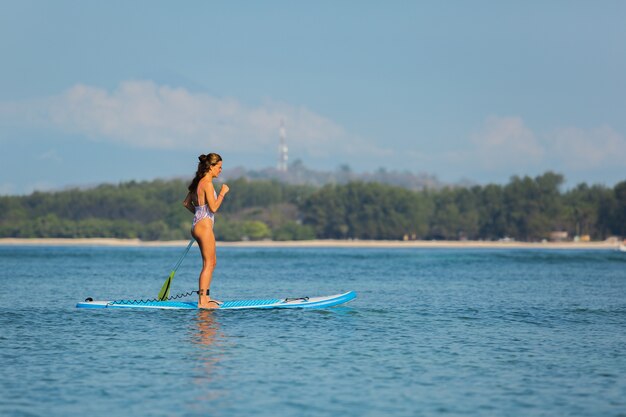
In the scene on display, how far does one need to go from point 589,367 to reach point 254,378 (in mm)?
6389

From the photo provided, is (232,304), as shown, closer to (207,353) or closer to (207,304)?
(207,304)

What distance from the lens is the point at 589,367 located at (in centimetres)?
1989

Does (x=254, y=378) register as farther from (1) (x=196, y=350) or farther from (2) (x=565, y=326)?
(2) (x=565, y=326)

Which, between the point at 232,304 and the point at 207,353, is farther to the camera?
the point at 232,304

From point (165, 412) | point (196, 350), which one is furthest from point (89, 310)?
point (165, 412)

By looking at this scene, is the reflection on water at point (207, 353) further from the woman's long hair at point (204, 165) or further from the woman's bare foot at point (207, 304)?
the woman's long hair at point (204, 165)

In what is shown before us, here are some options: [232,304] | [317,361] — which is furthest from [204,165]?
[317,361]

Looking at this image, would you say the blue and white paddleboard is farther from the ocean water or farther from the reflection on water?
the reflection on water

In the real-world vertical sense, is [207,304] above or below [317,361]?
above

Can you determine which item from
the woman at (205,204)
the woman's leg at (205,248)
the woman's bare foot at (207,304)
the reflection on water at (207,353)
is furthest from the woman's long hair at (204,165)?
the reflection on water at (207,353)

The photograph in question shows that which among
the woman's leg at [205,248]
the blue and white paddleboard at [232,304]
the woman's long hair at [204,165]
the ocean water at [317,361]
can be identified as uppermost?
the woman's long hair at [204,165]

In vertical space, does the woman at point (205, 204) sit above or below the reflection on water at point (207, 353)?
above

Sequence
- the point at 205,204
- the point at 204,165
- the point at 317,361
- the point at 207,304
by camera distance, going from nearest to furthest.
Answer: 1. the point at 317,361
2. the point at 204,165
3. the point at 205,204
4. the point at 207,304

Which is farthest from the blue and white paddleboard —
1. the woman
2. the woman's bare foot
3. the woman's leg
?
the woman
